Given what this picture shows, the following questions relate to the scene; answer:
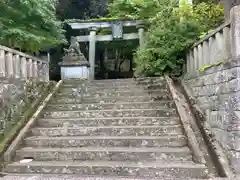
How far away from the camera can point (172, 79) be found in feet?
19.4

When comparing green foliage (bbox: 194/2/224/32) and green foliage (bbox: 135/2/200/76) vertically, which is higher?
green foliage (bbox: 194/2/224/32)

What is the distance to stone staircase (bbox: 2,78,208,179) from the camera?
338 cm

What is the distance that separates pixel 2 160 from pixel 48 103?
1905 mm

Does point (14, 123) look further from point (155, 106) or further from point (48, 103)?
point (155, 106)

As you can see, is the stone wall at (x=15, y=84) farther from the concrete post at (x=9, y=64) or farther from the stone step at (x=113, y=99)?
the stone step at (x=113, y=99)

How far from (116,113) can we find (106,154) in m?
1.29

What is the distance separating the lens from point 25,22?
6.04 metres

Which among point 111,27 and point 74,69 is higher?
point 111,27

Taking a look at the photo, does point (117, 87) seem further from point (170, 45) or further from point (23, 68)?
point (23, 68)

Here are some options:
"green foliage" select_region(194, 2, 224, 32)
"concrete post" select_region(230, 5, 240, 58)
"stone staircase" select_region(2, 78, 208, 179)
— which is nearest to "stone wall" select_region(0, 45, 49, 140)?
"stone staircase" select_region(2, 78, 208, 179)

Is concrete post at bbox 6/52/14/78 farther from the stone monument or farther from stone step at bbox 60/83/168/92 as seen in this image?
the stone monument

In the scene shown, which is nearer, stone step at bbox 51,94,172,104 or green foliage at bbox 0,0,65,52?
stone step at bbox 51,94,172,104

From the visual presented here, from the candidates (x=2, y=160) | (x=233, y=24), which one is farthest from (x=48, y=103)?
(x=233, y=24)

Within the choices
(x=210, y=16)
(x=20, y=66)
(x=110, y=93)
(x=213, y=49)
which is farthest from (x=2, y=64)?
(x=210, y=16)
